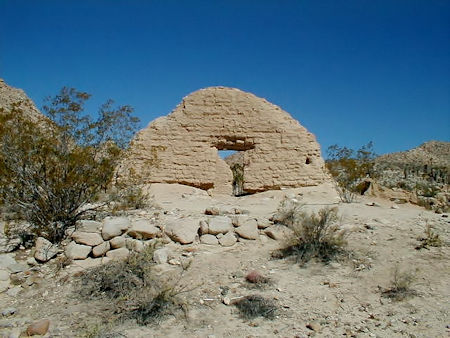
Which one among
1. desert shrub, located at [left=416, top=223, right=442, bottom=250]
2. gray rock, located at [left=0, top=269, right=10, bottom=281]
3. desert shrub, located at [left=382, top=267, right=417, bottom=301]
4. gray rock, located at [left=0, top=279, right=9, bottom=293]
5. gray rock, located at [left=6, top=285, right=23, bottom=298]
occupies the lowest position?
gray rock, located at [left=6, top=285, right=23, bottom=298]

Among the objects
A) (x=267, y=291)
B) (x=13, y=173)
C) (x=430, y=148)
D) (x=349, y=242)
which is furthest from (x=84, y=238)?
(x=430, y=148)

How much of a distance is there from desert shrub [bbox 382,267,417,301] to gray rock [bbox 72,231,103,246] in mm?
4213

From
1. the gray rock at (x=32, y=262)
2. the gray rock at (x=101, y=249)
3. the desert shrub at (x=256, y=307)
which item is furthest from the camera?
the gray rock at (x=101, y=249)

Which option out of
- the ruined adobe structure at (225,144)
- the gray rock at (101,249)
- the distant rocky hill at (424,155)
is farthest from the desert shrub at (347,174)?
the distant rocky hill at (424,155)

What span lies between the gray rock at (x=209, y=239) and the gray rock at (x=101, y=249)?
61.1 inches

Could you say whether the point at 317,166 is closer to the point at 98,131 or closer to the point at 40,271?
the point at 98,131

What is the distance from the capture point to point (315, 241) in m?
5.80

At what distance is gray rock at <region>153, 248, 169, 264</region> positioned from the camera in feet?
17.4

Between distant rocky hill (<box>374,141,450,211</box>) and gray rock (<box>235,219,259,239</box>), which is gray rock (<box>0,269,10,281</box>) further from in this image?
distant rocky hill (<box>374,141,450,211</box>)

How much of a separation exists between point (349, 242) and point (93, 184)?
15.6 feet

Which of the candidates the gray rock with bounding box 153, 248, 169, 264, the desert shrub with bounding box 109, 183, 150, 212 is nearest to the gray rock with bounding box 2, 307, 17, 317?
the gray rock with bounding box 153, 248, 169, 264

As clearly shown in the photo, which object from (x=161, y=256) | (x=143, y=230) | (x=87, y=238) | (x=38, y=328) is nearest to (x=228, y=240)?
(x=161, y=256)

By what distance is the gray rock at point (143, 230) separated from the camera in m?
5.79

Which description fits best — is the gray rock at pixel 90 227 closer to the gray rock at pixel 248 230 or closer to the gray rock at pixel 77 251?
the gray rock at pixel 77 251
